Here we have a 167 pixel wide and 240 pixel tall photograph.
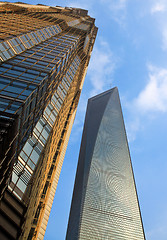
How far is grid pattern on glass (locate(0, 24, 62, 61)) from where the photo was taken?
27000 mm

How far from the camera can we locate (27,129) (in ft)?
65.1

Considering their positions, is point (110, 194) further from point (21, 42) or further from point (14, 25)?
point (21, 42)

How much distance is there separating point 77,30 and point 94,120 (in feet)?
335

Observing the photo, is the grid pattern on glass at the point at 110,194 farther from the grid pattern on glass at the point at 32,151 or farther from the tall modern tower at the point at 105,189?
the grid pattern on glass at the point at 32,151

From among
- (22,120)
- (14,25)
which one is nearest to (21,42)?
(14,25)

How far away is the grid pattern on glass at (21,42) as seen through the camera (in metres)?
27.0

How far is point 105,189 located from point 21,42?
355 feet

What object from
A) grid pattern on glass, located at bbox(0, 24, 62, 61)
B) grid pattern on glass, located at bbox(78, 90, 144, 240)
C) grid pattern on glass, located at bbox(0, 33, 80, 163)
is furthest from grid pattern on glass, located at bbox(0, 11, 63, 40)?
grid pattern on glass, located at bbox(78, 90, 144, 240)

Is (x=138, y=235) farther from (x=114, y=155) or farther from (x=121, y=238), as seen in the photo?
(x=114, y=155)

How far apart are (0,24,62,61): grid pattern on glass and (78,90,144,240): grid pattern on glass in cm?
8942

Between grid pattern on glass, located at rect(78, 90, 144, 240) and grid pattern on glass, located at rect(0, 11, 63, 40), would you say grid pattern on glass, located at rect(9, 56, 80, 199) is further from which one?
grid pattern on glass, located at rect(78, 90, 144, 240)

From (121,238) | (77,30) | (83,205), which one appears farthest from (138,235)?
(77,30)

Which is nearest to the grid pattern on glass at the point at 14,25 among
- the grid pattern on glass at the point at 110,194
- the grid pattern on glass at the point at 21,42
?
the grid pattern on glass at the point at 21,42

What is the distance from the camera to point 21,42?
3278cm
